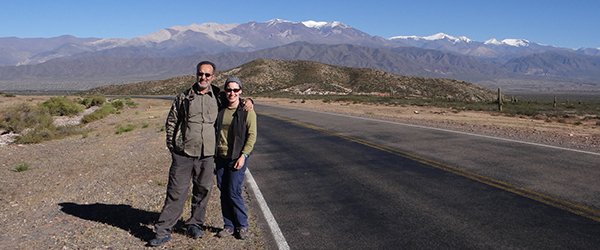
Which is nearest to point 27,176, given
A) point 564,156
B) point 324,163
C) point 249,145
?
point 324,163

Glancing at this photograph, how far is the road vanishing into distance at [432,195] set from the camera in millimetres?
6488

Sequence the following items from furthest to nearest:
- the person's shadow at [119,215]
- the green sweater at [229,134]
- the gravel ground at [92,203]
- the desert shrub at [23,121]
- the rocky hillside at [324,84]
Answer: the rocky hillside at [324,84]
the desert shrub at [23,121]
the person's shadow at [119,215]
the gravel ground at [92,203]
the green sweater at [229,134]

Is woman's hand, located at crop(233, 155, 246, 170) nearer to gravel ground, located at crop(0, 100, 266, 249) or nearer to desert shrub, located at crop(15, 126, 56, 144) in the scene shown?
gravel ground, located at crop(0, 100, 266, 249)

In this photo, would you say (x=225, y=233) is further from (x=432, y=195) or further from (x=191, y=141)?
(x=432, y=195)

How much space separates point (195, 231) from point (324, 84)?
272 feet

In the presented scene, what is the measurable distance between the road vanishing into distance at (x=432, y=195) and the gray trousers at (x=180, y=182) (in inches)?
49.9

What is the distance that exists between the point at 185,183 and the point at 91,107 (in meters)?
48.4

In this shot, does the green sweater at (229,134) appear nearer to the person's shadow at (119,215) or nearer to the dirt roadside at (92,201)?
the dirt roadside at (92,201)

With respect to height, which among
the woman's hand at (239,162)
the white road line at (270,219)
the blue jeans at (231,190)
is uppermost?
the woman's hand at (239,162)

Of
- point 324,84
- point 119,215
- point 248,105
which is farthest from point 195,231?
point 324,84

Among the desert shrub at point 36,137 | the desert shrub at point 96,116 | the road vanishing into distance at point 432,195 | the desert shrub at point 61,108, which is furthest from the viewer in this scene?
the desert shrub at point 61,108

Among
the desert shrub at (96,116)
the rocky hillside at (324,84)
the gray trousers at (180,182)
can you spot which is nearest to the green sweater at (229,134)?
the gray trousers at (180,182)

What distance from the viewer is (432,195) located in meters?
8.55

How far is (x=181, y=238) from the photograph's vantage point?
692 cm
